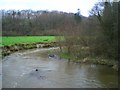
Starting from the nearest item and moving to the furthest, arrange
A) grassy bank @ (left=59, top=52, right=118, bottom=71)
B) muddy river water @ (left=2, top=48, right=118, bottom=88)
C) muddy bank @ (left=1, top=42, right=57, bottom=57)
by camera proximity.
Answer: muddy river water @ (left=2, top=48, right=118, bottom=88) → grassy bank @ (left=59, top=52, right=118, bottom=71) → muddy bank @ (left=1, top=42, right=57, bottom=57)

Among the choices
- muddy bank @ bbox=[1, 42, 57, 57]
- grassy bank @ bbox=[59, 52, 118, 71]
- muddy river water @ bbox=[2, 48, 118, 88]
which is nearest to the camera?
muddy river water @ bbox=[2, 48, 118, 88]

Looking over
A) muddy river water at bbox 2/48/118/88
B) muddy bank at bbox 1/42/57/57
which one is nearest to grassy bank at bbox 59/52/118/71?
muddy river water at bbox 2/48/118/88

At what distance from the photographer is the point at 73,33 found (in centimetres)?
3553

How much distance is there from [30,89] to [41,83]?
200 centimetres

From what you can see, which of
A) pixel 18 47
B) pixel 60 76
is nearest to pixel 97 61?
pixel 60 76

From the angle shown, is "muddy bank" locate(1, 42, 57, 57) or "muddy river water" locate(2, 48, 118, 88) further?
"muddy bank" locate(1, 42, 57, 57)

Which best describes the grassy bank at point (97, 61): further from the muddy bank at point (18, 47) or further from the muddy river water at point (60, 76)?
the muddy bank at point (18, 47)

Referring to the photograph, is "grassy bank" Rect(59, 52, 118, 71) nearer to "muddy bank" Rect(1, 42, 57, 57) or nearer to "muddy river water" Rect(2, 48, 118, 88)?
"muddy river water" Rect(2, 48, 118, 88)

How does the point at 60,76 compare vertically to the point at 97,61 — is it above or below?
below

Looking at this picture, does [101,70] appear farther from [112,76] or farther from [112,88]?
[112,88]

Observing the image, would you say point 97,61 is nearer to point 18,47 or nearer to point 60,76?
point 60,76

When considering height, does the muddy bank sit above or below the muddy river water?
above

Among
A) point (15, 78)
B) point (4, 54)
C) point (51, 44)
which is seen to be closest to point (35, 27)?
point (51, 44)

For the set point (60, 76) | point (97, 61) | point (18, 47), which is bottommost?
point (60, 76)
